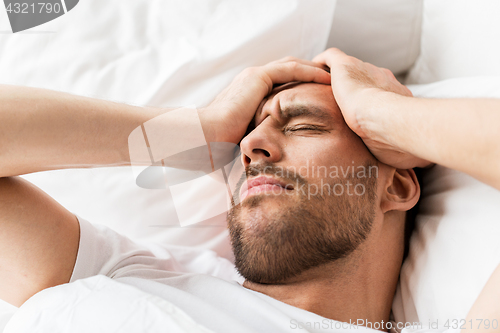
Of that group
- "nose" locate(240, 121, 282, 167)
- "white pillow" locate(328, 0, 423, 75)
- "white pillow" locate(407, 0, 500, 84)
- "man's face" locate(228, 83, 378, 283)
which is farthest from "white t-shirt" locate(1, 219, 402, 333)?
"white pillow" locate(328, 0, 423, 75)

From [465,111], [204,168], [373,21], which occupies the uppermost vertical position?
[465,111]

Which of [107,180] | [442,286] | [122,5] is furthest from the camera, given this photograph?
[122,5]

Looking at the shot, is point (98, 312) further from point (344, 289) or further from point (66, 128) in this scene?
point (344, 289)

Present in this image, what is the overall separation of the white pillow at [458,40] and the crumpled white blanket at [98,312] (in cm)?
111

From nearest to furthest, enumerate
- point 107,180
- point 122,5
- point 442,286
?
point 442,286, point 107,180, point 122,5

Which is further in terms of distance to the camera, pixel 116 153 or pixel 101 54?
pixel 101 54

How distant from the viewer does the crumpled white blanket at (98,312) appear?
29.2 inches

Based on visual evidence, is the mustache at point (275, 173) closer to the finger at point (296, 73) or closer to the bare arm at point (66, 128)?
the bare arm at point (66, 128)

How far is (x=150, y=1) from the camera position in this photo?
52.8 inches

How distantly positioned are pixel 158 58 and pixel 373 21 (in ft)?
2.72

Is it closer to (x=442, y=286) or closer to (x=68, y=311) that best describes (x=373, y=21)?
(x=442, y=286)

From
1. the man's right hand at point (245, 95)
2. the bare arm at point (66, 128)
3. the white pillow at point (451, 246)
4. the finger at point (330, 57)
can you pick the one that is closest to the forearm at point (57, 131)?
the bare arm at point (66, 128)

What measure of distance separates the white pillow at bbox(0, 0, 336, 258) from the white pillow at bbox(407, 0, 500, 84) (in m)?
0.39

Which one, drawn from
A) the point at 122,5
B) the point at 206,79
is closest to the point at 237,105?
the point at 206,79
